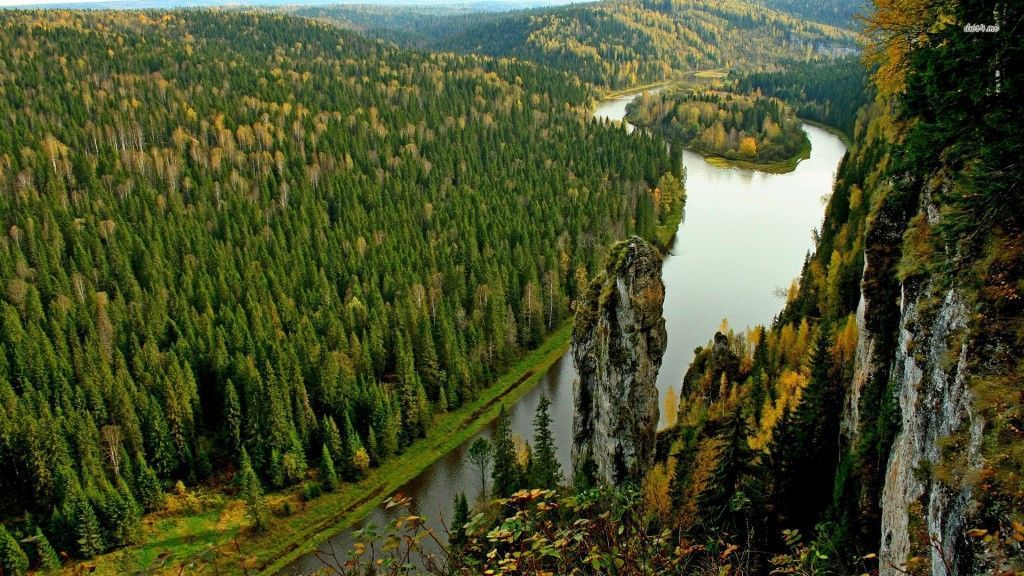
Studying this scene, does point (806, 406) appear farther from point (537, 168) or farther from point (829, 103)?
point (829, 103)

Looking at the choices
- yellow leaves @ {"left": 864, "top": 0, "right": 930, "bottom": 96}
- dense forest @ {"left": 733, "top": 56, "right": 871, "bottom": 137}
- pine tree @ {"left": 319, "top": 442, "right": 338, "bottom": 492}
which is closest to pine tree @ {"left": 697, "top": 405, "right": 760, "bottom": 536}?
yellow leaves @ {"left": 864, "top": 0, "right": 930, "bottom": 96}

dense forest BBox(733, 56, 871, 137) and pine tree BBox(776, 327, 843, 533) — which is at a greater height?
dense forest BBox(733, 56, 871, 137)

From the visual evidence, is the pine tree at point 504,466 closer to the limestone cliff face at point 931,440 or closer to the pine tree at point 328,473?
the pine tree at point 328,473

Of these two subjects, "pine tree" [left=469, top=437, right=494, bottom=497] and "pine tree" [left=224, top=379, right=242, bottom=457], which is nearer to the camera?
"pine tree" [left=469, top=437, right=494, bottom=497]

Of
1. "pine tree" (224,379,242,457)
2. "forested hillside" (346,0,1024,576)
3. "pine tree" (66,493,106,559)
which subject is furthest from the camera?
"pine tree" (224,379,242,457)

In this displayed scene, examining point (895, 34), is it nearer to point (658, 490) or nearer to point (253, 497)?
point (658, 490)

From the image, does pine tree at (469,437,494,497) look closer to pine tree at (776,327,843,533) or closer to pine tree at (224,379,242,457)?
pine tree at (224,379,242,457)

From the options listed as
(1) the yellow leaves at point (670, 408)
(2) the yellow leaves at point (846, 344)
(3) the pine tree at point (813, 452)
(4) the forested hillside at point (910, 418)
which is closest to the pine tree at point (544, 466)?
(4) the forested hillside at point (910, 418)

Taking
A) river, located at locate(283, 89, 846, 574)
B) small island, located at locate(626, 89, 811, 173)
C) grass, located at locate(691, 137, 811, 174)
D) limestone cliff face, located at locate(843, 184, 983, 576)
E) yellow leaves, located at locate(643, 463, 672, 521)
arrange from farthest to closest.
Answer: small island, located at locate(626, 89, 811, 173) → grass, located at locate(691, 137, 811, 174) → river, located at locate(283, 89, 846, 574) → yellow leaves, located at locate(643, 463, 672, 521) → limestone cliff face, located at locate(843, 184, 983, 576)

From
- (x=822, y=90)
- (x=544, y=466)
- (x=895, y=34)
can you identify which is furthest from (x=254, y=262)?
(x=822, y=90)
